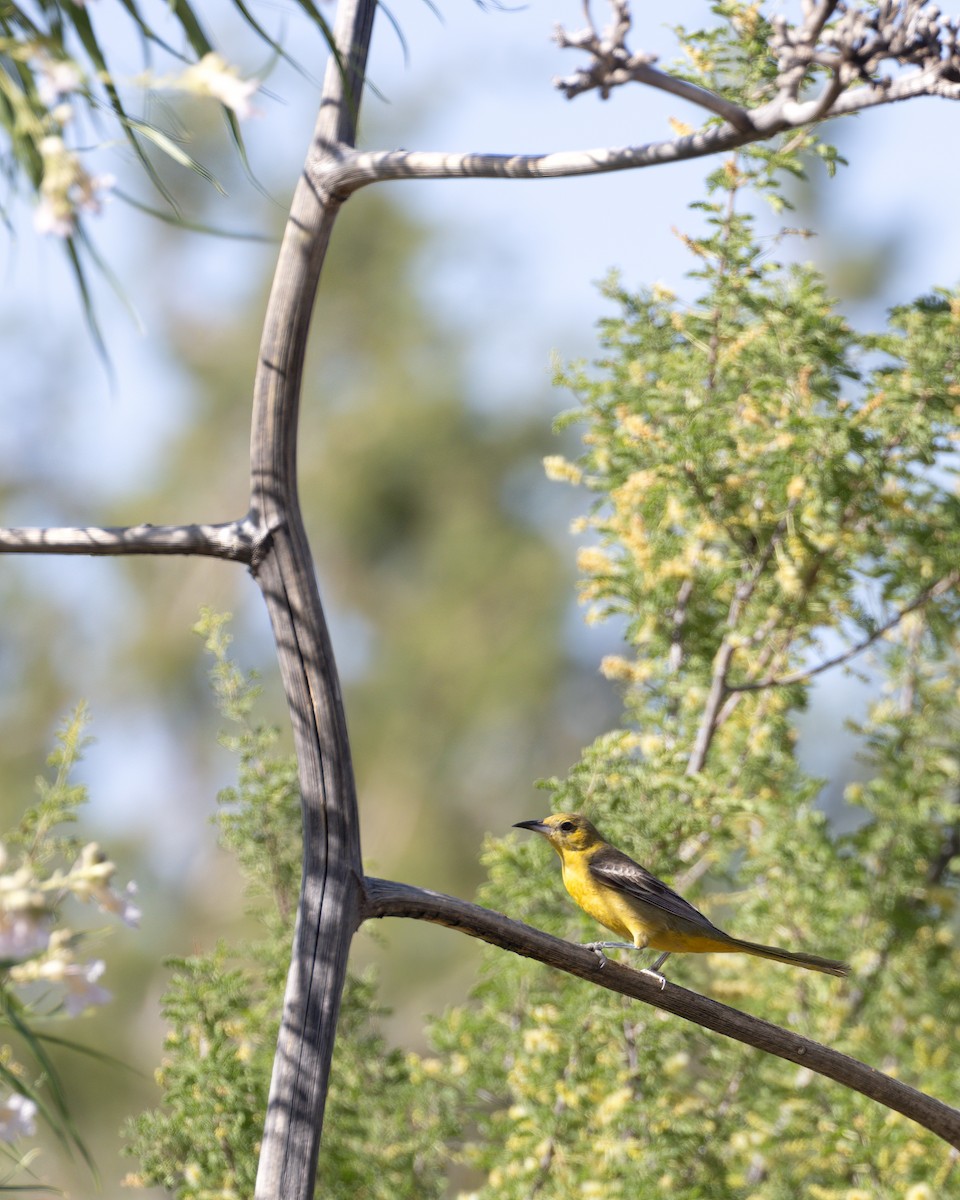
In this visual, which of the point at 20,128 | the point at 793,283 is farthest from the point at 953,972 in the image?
the point at 20,128

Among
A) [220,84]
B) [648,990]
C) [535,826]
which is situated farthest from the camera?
[535,826]

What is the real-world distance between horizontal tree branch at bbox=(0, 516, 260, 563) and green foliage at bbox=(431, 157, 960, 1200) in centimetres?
137

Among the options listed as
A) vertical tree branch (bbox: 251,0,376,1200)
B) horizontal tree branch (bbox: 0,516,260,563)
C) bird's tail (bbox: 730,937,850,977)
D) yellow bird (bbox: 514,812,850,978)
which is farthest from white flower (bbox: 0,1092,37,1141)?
yellow bird (bbox: 514,812,850,978)

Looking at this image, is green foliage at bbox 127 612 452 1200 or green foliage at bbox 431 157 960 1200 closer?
green foliage at bbox 127 612 452 1200

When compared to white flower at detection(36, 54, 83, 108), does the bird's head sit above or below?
above

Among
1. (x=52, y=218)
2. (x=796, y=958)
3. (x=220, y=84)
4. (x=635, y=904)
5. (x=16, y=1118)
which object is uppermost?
(x=635, y=904)

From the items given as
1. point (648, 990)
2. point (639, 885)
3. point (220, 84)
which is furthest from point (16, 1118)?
point (639, 885)

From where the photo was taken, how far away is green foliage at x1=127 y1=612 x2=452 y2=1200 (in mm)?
2828

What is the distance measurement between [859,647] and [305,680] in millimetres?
1972

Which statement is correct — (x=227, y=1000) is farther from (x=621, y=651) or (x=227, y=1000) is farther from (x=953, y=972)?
(x=621, y=651)

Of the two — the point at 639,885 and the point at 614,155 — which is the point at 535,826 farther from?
the point at 614,155

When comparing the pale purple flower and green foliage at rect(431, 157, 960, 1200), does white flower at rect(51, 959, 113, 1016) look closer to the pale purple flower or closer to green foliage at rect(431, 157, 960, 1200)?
the pale purple flower

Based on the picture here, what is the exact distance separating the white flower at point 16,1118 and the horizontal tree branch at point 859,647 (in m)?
2.37

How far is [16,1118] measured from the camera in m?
1.19
